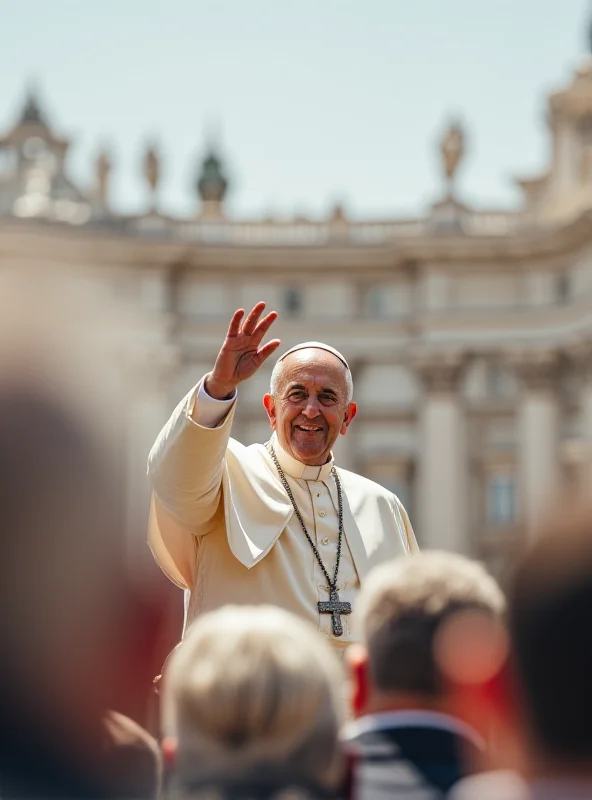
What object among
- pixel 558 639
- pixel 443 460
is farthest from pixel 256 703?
pixel 443 460

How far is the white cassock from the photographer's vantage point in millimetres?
5723

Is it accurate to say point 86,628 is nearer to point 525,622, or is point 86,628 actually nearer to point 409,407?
point 525,622

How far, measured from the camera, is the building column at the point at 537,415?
43.2m

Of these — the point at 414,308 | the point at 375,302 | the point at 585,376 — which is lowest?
the point at 585,376

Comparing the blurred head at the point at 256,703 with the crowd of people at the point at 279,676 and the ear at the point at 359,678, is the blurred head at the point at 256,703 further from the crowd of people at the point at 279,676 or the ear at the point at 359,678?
the ear at the point at 359,678

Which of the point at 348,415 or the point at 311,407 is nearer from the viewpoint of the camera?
the point at 311,407

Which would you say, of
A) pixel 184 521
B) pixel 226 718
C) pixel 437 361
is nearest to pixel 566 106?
pixel 437 361

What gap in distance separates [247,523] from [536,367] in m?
38.2

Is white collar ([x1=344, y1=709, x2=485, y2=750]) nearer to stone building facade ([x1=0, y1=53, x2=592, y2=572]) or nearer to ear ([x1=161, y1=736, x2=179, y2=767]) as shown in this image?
ear ([x1=161, y1=736, x2=179, y2=767])

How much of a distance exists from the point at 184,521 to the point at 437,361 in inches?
1521

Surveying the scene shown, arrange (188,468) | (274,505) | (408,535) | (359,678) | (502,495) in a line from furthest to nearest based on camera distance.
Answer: (502,495)
(408,535)
(274,505)
(188,468)
(359,678)

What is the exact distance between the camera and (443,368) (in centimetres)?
4428

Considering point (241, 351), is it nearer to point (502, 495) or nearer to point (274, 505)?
point (274, 505)

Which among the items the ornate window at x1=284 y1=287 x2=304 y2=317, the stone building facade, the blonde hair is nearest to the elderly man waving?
the blonde hair
